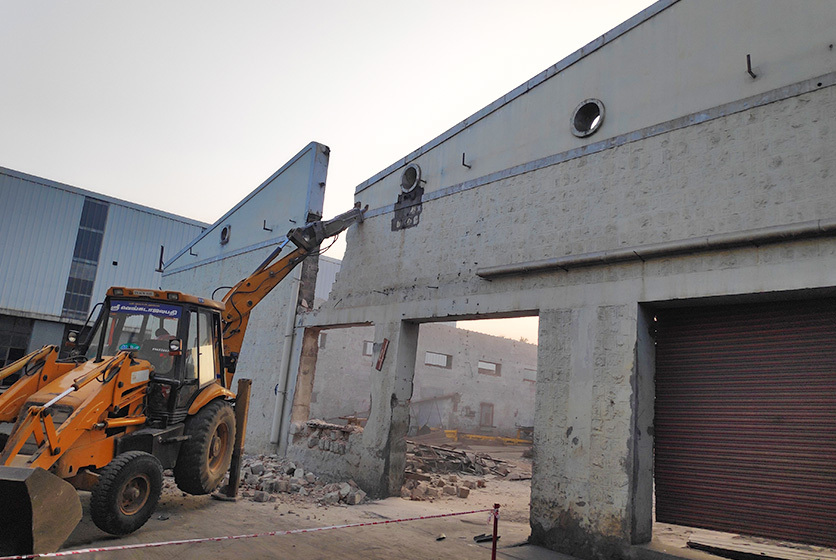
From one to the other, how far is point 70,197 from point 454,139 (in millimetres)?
23389

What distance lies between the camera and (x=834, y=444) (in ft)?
19.0

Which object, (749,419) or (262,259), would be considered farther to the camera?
(262,259)

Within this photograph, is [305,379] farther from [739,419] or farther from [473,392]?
[473,392]

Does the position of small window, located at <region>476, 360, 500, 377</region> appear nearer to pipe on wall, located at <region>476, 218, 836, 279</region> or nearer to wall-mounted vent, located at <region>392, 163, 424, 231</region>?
wall-mounted vent, located at <region>392, 163, 424, 231</region>

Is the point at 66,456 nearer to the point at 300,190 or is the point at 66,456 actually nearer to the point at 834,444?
the point at 834,444

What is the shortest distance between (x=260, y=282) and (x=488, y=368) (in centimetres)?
2402

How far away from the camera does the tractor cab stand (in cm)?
702

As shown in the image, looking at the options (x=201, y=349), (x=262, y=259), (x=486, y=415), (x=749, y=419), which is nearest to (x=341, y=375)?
(x=486, y=415)

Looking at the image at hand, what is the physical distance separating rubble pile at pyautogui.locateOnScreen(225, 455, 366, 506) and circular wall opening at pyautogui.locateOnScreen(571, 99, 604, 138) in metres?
7.03

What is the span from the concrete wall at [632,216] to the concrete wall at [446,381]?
55.8ft

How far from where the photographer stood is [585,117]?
28.3 feet

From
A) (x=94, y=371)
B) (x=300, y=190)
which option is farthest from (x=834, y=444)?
(x=300, y=190)

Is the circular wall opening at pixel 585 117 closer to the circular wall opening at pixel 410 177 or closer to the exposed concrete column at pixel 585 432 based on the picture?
the exposed concrete column at pixel 585 432

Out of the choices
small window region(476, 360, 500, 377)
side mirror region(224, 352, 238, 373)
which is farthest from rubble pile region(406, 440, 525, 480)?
small window region(476, 360, 500, 377)
